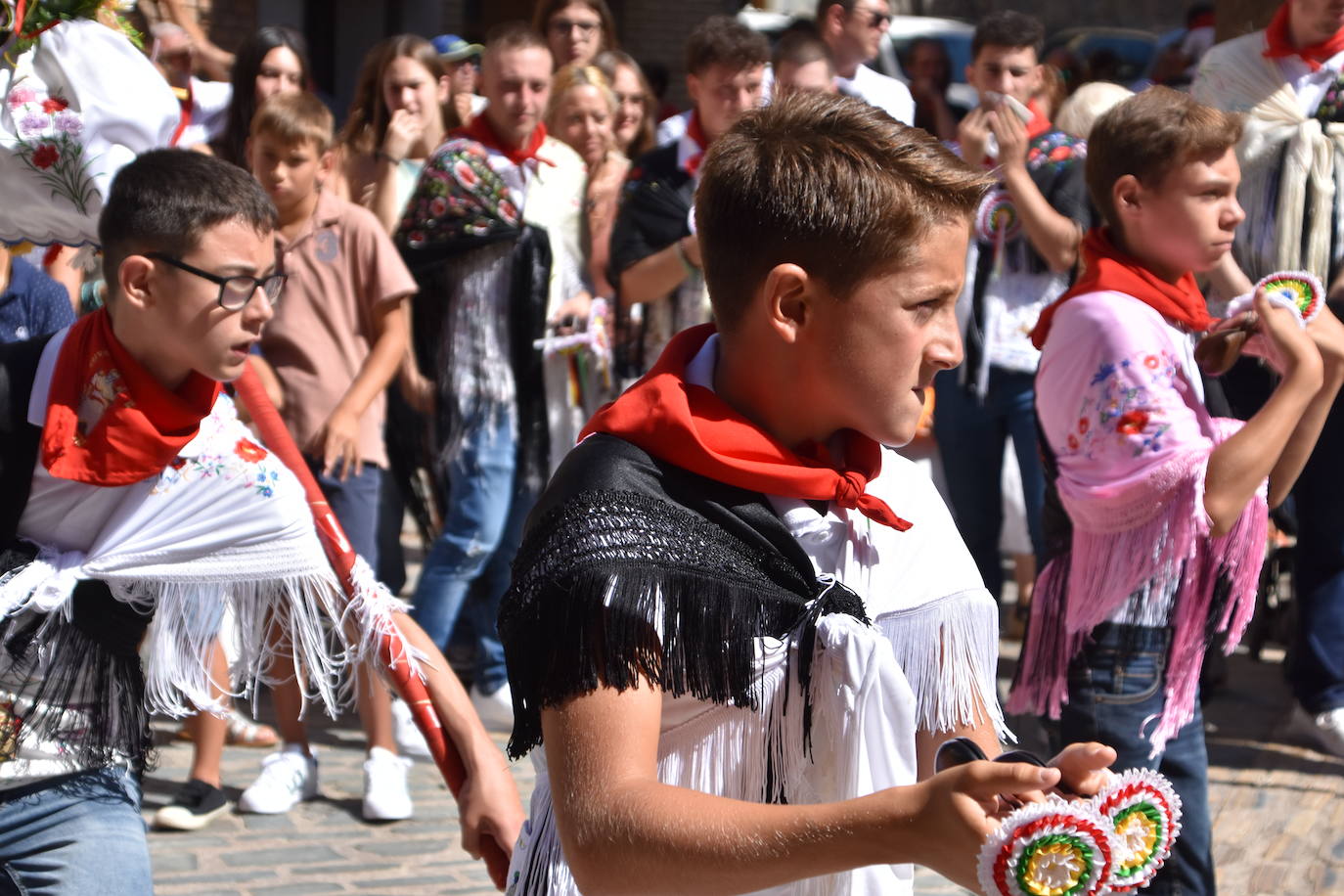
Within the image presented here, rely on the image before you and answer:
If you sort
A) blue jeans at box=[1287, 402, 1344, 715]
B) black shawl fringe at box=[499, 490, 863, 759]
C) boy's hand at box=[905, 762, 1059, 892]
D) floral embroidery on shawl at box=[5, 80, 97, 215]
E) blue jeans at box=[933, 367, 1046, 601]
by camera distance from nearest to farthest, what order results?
1. boy's hand at box=[905, 762, 1059, 892]
2. black shawl fringe at box=[499, 490, 863, 759]
3. floral embroidery on shawl at box=[5, 80, 97, 215]
4. blue jeans at box=[1287, 402, 1344, 715]
5. blue jeans at box=[933, 367, 1046, 601]

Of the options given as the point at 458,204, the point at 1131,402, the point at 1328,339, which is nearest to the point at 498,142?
the point at 458,204

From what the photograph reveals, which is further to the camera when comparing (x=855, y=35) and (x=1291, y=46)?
(x=855, y=35)

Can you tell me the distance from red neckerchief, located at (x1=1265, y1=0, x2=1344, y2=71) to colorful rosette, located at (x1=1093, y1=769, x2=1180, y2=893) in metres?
4.07

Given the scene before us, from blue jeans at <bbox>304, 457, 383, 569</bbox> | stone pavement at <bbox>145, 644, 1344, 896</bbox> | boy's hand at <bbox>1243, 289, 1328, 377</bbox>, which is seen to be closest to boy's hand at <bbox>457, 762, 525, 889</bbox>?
stone pavement at <bbox>145, 644, 1344, 896</bbox>

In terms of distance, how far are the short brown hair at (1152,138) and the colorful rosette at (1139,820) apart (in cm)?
212

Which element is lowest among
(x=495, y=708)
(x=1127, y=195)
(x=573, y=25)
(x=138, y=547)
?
(x=495, y=708)

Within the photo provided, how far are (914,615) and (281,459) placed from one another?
136 cm

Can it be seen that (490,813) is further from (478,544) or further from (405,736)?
(478,544)

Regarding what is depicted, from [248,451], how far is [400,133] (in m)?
3.33

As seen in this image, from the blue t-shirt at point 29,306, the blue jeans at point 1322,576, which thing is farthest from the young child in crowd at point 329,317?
the blue jeans at point 1322,576

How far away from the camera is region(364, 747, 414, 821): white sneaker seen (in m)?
4.45

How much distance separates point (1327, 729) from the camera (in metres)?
5.03

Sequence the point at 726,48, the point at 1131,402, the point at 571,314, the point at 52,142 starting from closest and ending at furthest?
1. the point at 52,142
2. the point at 1131,402
3. the point at 726,48
4. the point at 571,314

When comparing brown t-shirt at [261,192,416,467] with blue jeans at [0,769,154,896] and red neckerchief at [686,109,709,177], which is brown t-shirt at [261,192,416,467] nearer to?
red neckerchief at [686,109,709,177]
